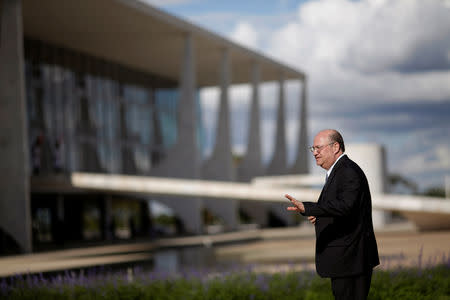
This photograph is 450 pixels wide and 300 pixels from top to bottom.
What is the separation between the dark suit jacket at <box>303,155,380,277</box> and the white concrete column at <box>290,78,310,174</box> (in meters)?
45.4

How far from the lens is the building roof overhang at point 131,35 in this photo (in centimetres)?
2953

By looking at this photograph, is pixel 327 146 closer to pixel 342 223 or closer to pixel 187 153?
pixel 342 223

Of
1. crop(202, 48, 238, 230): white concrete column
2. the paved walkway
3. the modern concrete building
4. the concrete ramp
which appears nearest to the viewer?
the paved walkway

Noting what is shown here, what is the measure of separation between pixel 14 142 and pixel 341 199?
22.0 metres

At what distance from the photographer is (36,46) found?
34.2m

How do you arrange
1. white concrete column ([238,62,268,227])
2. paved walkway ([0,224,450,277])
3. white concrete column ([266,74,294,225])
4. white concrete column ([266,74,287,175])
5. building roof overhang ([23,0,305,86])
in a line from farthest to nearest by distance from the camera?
white concrete column ([266,74,287,175])
white concrete column ([266,74,294,225])
white concrete column ([238,62,268,227])
building roof overhang ([23,0,305,86])
paved walkway ([0,224,450,277])

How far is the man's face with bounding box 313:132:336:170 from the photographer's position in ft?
14.8

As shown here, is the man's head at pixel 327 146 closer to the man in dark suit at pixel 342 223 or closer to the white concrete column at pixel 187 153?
the man in dark suit at pixel 342 223

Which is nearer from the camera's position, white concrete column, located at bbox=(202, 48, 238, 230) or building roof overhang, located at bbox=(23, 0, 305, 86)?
building roof overhang, located at bbox=(23, 0, 305, 86)

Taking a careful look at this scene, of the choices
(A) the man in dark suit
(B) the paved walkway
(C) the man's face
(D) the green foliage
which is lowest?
(B) the paved walkway

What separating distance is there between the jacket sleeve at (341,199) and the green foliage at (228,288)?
236 cm

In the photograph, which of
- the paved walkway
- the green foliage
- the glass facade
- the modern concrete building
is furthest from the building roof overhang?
the green foliage

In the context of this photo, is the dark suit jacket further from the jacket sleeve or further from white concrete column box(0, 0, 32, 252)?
white concrete column box(0, 0, 32, 252)

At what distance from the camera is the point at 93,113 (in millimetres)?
38562
